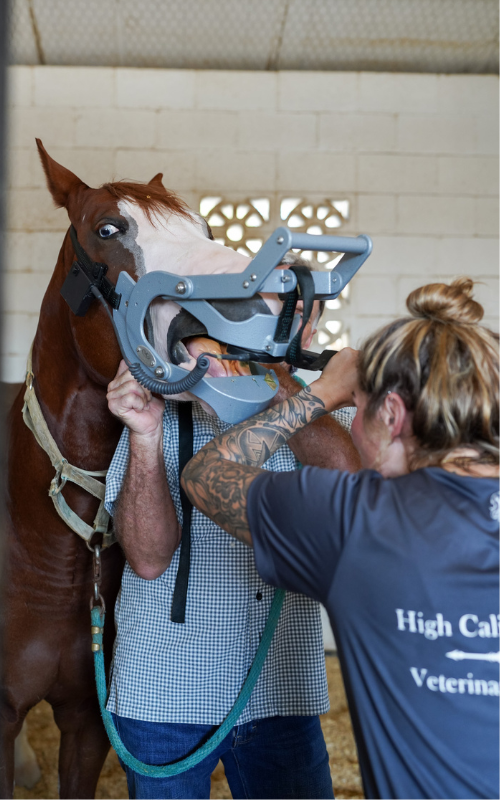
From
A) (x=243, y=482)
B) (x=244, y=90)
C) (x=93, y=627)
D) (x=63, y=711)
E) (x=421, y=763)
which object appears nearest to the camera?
(x=421, y=763)

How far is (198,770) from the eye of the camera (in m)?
1.22

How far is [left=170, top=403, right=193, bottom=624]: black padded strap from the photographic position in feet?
4.06

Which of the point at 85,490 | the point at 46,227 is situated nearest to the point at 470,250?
the point at 46,227

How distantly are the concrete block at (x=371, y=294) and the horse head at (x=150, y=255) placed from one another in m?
2.49

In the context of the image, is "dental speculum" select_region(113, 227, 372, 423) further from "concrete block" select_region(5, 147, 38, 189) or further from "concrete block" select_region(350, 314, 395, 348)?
"concrete block" select_region(5, 147, 38, 189)

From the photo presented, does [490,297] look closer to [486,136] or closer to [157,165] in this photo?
[486,136]

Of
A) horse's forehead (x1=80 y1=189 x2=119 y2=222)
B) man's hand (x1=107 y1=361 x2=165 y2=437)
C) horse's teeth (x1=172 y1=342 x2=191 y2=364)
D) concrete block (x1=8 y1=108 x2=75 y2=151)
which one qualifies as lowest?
man's hand (x1=107 y1=361 x2=165 y2=437)

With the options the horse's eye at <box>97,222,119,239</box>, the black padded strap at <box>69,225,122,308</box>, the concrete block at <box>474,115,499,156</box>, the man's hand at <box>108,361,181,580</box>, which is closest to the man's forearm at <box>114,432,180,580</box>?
the man's hand at <box>108,361,181,580</box>

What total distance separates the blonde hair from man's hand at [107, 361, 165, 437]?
1.44 feet

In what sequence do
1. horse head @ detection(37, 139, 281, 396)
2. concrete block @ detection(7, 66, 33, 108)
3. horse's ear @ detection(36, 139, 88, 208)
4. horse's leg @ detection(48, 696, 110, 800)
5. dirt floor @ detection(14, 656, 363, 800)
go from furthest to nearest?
1. concrete block @ detection(7, 66, 33, 108)
2. dirt floor @ detection(14, 656, 363, 800)
3. horse's leg @ detection(48, 696, 110, 800)
4. horse's ear @ detection(36, 139, 88, 208)
5. horse head @ detection(37, 139, 281, 396)

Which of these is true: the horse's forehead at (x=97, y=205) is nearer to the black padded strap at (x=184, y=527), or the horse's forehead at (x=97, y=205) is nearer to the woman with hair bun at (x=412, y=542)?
the black padded strap at (x=184, y=527)

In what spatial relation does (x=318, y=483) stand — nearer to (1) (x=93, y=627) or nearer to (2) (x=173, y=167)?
(1) (x=93, y=627)

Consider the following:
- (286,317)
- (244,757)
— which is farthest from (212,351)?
(244,757)

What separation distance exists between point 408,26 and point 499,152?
2.76 ft
